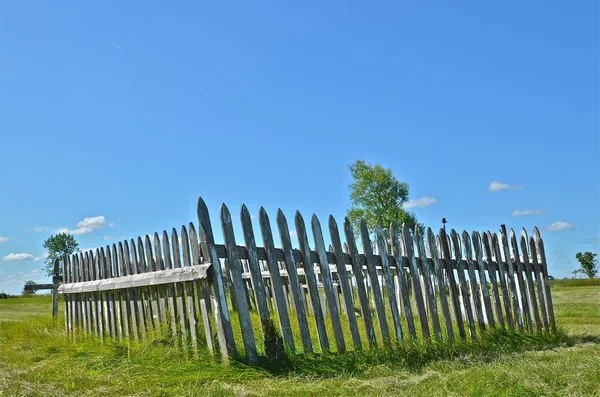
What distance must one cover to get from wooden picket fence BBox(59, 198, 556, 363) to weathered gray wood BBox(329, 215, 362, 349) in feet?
0.05

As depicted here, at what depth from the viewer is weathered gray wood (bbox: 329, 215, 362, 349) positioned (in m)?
6.98

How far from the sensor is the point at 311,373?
239 inches

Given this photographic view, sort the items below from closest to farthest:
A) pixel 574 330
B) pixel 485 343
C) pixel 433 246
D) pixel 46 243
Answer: pixel 485 343, pixel 433 246, pixel 574 330, pixel 46 243

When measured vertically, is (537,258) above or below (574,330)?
above

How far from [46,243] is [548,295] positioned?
202ft

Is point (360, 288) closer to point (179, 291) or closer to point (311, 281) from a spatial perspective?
point (311, 281)

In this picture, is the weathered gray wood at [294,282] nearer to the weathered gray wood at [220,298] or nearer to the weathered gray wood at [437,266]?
the weathered gray wood at [220,298]

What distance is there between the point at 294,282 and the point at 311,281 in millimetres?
259

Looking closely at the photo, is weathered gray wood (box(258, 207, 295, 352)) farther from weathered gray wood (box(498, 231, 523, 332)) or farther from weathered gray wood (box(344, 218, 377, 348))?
weathered gray wood (box(498, 231, 523, 332))

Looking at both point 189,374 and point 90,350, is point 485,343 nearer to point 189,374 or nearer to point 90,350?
point 189,374

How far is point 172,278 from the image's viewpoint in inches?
293

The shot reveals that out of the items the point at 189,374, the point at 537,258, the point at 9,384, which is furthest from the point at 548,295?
the point at 9,384

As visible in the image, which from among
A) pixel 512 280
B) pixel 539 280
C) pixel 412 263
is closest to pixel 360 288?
pixel 412 263

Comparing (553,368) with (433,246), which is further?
(433,246)
